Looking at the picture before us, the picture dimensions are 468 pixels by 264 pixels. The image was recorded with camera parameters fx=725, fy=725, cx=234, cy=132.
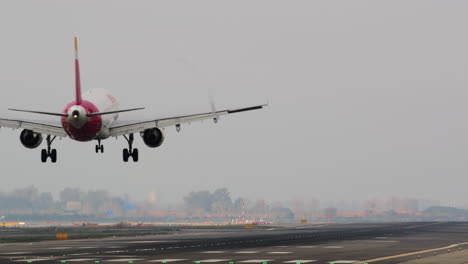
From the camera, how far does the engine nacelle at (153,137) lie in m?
58.5

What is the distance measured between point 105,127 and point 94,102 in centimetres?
219

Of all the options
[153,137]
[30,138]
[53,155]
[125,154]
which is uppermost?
[30,138]

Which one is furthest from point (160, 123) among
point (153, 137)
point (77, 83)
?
point (77, 83)

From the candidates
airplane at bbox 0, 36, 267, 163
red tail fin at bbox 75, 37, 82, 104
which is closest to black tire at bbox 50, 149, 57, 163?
airplane at bbox 0, 36, 267, 163

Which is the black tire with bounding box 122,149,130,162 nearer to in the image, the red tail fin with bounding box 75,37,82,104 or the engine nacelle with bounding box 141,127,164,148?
the engine nacelle with bounding box 141,127,164,148

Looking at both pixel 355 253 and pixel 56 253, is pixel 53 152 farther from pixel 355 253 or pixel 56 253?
pixel 355 253

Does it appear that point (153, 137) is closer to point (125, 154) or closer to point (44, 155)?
point (125, 154)

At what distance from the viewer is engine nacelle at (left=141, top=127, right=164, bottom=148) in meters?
58.5

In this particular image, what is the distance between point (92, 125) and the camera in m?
54.2

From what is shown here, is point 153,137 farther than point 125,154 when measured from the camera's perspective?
No

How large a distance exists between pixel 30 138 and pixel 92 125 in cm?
678

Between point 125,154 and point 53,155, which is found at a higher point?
point 53,155

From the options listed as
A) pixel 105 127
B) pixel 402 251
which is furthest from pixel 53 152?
pixel 402 251

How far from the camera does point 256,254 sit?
54844 mm
